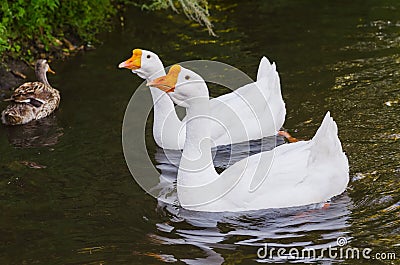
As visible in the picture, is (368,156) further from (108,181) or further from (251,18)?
(251,18)

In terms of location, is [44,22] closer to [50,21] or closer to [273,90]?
[50,21]

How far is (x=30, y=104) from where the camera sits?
10.2 m

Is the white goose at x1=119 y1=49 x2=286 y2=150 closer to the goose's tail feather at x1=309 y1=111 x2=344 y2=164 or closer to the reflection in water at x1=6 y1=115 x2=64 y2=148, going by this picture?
the reflection in water at x1=6 y1=115 x2=64 y2=148

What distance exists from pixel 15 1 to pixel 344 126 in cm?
598

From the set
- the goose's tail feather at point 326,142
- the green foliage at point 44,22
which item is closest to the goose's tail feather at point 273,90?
the goose's tail feather at point 326,142

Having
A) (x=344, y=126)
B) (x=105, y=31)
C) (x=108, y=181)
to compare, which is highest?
(x=105, y=31)

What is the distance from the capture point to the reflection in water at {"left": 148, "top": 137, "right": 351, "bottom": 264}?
250 inches

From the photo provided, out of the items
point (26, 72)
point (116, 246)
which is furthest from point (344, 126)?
point (26, 72)

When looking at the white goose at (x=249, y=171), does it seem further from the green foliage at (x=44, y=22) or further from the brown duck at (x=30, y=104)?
the green foliage at (x=44, y=22)

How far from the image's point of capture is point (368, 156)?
7945mm

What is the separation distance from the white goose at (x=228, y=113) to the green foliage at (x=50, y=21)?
2.27 meters

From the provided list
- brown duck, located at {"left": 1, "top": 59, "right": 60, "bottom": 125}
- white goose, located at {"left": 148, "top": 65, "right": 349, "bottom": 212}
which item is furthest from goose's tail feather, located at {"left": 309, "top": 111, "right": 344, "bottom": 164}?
brown duck, located at {"left": 1, "top": 59, "right": 60, "bottom": 125}

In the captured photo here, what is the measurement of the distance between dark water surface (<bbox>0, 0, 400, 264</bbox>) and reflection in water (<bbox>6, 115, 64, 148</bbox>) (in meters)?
0.04

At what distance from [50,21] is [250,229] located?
7322 millimetres
